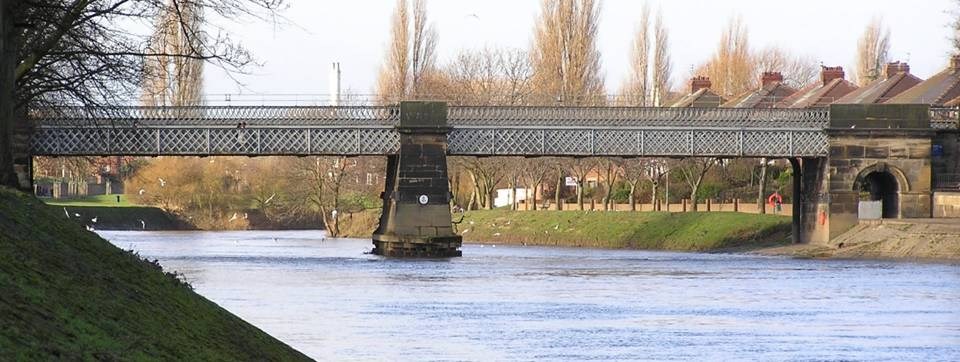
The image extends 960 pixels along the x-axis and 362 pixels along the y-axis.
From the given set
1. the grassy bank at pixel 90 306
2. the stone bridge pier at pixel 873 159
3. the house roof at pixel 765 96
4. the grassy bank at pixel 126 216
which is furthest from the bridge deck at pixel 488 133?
the grassy bank at pixel 90 306

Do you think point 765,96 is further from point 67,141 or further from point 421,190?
point 67,141

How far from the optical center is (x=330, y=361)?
26.5m

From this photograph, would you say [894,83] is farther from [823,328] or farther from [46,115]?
[823,328]

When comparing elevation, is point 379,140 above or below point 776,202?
above

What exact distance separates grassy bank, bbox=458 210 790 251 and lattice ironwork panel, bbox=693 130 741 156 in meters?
8.79

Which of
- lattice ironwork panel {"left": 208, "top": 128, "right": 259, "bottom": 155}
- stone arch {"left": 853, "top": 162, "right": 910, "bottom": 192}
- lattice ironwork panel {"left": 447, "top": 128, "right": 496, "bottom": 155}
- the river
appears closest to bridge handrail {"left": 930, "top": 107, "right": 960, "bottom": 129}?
stone arch {"left": 853, "top": 162, "right": 910, "bottom": 192}

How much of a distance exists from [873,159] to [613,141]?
11.5 m

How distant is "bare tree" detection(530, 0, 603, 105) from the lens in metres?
114

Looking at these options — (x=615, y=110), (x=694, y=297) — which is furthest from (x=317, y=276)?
(x=615, y=110)

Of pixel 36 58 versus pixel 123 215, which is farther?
pixel 123 215

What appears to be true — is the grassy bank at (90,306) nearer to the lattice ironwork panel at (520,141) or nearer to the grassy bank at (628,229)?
the lattice ironwork panel at (520,141)

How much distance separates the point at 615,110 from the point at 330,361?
172 feet

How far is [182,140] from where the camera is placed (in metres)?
75.6

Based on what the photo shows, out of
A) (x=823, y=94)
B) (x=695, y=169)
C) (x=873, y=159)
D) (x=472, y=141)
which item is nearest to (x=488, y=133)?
(x=472, y=141)
